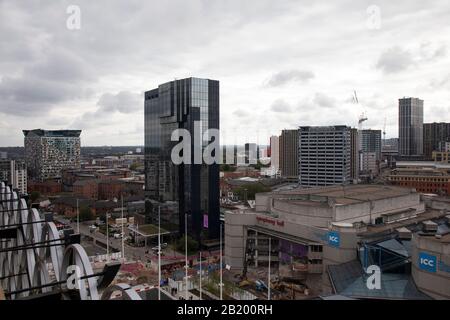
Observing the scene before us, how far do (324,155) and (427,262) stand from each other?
46370mm

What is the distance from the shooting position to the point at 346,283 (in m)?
15.7

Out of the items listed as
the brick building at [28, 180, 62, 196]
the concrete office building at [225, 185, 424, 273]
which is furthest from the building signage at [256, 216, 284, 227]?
the brick building at [28, 180, 62, 196]

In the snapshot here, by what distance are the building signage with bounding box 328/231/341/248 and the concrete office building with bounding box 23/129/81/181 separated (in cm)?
6917

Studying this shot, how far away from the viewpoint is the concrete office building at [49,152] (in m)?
79.7

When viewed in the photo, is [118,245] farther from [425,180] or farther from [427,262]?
[425,180]

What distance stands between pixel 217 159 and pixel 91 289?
89.4ft

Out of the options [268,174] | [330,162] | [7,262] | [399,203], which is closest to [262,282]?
[399,203]

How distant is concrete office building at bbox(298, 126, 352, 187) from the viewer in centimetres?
5732

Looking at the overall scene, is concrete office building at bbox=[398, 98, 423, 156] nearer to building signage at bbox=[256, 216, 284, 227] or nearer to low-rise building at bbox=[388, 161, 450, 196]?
low-rise building at bbox=[388, 161, 450, 196]

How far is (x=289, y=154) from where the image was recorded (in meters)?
79.8

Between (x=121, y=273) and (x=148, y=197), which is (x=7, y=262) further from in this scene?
(x=148, y=197)

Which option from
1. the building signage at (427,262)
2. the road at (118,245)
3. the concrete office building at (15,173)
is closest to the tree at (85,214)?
the road at (118,245)

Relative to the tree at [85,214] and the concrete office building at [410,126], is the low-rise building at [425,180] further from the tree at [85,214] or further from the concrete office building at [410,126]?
the concrete office building at [410,126]
